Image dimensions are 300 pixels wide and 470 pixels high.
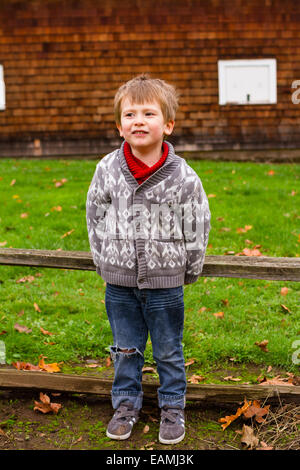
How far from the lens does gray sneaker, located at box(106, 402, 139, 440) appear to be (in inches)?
116

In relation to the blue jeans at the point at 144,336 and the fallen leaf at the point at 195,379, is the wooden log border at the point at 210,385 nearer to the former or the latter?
the blue jeans at the point at 144,336

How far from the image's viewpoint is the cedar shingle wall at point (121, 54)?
42.1ft

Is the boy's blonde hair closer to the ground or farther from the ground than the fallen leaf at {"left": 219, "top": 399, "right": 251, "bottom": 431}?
farther from the ground

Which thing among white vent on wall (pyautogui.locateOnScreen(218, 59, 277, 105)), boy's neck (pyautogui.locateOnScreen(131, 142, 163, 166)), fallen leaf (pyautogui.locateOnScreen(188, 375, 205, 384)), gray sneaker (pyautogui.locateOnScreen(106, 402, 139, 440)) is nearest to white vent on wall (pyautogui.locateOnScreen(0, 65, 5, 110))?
white vent on wall (pyautogui.locateOnScreen(218, 59, 277, 105))

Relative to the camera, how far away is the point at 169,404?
9.77 ft

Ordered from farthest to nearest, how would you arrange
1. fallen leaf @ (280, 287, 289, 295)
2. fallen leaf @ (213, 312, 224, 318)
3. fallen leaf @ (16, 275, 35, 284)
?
fallen leaf @ (16, 275, 35, 284) → fallen leaf @ (280, 287, 289, 295) → fallen leaf @ (213, 312, 224, 318)

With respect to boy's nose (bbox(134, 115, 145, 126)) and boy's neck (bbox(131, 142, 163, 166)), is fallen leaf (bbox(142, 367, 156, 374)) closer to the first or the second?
boy's neck (bbox(131, 142, 163, 166))

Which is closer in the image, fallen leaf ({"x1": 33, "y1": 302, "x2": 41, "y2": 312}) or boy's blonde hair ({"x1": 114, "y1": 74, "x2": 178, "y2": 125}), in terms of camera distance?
boy's blonde hair ({"x1": 114, "y1": 74, "x2": 178, "y2": 125})

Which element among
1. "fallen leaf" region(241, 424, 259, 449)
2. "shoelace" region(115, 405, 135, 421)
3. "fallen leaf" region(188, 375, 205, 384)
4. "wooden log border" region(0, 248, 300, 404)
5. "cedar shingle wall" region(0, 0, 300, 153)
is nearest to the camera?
"fallen leaf" region(241, 424, 259, 449)

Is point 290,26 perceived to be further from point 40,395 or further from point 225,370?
point 40,395

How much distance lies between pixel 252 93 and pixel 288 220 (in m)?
7.19

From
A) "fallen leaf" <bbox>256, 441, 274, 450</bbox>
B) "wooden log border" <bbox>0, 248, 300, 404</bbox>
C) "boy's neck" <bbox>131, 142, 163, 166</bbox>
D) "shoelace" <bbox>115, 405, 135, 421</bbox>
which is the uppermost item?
"boy's neck" <bbox>131, 142, 163, 166</bbox>

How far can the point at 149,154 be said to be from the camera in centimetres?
280

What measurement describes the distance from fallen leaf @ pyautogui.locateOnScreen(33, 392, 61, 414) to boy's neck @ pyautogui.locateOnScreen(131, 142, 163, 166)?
1600 millimetres
